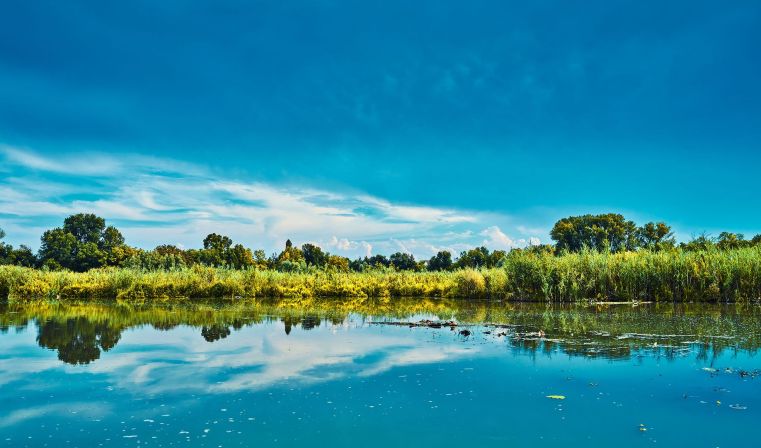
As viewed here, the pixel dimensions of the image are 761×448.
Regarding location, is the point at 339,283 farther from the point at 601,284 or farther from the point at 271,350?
the point at 271,350

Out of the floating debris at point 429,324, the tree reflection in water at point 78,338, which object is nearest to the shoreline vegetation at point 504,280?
the floating debris at point 429,324

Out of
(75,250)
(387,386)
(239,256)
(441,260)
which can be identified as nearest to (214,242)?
(239,256)

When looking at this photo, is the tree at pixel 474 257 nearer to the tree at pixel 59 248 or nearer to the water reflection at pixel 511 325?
the water reflection at pixel 511 325

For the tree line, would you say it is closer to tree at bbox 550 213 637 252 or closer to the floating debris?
tree at bbox 550 213 637 252

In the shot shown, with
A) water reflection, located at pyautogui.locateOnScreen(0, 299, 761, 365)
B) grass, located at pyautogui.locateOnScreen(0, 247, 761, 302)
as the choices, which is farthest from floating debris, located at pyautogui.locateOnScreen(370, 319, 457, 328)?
grass, located at pyautogui.locateOnScreen(0, 247, 761, 302)

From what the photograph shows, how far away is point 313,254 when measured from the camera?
67.9 meters

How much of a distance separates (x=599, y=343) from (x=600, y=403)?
14.5ft

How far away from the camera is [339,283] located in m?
30.2

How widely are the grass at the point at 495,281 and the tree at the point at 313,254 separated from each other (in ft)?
114

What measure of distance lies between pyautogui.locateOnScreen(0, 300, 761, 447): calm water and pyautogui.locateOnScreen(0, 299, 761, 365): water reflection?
10cm

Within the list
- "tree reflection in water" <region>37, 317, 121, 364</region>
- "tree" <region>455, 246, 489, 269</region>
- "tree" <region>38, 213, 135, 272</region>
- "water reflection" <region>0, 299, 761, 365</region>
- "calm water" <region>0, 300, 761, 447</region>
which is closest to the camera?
"calm water" <region>0, 300, 761, 447</region>

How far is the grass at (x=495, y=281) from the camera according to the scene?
2156 cm

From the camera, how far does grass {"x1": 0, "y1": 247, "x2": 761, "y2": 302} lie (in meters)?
21.6

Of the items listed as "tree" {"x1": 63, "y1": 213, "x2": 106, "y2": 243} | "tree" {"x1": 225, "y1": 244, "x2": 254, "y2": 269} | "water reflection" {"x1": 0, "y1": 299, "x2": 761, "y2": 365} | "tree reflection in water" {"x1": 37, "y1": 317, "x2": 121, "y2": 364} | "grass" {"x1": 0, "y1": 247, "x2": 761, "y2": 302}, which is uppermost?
"tree" {"x1": 63, "y1": 213, "x2": 106, "y2": 243}
